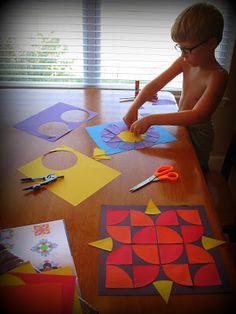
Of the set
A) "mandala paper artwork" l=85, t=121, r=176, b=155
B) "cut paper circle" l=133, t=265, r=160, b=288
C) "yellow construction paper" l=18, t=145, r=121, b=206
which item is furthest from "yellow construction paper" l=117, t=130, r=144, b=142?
"cut paper circle" l=133, t=265, r=160, b=288

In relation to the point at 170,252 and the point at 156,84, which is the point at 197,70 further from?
the point at 170,252

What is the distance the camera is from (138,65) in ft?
5.28

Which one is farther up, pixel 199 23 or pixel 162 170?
pixel 199 23

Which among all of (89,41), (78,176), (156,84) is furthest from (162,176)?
(89,41)

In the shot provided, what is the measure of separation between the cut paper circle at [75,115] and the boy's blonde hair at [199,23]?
448mm

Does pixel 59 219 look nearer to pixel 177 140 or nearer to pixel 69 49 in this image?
pixel 177 140

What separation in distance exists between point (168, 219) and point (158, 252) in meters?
0.10

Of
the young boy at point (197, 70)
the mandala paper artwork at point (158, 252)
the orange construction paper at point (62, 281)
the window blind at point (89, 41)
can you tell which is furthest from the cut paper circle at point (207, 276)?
the window blind at point (89, 41)

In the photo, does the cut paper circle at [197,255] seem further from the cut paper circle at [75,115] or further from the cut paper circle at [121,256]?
the cut paper circle at [75,115]

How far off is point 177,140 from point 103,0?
0.79 meters

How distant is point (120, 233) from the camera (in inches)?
26.3

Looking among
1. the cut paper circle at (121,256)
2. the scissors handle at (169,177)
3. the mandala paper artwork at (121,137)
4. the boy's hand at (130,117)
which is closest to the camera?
the cut paper circle at (121,256)

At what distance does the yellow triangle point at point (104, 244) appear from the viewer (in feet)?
2.07

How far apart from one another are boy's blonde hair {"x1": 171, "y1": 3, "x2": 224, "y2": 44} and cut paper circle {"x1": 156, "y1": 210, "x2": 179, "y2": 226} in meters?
0.63
